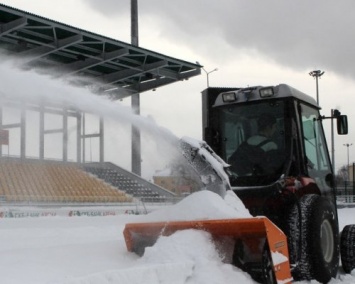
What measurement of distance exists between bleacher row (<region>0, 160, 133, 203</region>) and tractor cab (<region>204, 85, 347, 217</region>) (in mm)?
8728

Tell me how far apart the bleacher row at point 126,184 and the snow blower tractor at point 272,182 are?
12484mm

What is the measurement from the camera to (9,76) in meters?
6.16

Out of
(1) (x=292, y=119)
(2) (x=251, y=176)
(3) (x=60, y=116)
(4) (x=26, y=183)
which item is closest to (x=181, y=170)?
(2) (x=251, y=176)

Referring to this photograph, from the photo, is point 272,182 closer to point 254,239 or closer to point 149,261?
point 254,239

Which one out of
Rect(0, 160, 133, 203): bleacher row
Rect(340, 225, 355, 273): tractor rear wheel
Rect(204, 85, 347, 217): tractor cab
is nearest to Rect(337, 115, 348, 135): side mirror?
Rect(204, 85, 347, 217): tractor cab

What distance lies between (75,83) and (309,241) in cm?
1084

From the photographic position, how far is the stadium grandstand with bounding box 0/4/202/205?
52.9 feet

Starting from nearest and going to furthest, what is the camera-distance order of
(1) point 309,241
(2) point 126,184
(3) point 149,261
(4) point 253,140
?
(3) point 149,261 < (1) point 309,241 < (4) point 253,140 < (2) point 126,184

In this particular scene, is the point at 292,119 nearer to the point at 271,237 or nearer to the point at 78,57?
the point at 271,237

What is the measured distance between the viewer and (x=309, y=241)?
613 centimetres

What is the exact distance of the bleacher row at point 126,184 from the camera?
20000 mm

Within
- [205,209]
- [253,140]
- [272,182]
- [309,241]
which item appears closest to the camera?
[205,209]

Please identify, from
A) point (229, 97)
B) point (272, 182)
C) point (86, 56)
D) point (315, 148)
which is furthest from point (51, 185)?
point (272, 182)

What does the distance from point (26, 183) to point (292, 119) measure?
11.7 metres
